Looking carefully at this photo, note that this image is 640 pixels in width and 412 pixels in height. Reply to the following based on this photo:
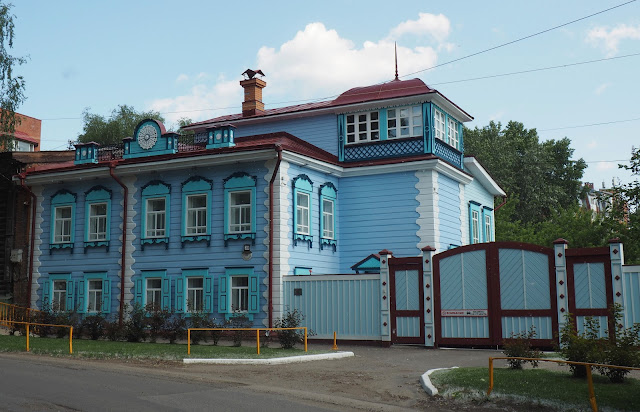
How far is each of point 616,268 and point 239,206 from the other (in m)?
11.6

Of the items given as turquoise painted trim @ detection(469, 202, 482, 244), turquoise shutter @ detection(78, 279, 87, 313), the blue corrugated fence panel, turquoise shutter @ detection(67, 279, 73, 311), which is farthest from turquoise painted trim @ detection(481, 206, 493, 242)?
turquoise shutter @ detection(67, 279, 73, 311)

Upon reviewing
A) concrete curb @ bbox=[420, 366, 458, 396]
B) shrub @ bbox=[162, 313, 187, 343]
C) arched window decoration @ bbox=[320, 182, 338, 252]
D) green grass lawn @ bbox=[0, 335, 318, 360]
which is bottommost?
concrete curb @ bbox=[420, 366, 458, 396]

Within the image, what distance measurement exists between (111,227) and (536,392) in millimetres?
18084

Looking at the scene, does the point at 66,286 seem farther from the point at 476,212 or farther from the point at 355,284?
the point at 476,212

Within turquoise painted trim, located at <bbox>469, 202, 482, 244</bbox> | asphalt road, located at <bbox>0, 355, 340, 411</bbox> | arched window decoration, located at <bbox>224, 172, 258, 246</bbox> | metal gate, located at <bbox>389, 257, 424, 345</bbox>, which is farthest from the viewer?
turquoise painted trim, located at <bbox>469, 202, 482, 244</bbox>

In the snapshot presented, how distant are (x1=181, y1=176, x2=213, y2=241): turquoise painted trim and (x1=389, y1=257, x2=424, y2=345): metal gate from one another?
263 inches

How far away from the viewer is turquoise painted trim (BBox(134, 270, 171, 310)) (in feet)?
75.4

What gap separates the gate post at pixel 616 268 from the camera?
1644cm

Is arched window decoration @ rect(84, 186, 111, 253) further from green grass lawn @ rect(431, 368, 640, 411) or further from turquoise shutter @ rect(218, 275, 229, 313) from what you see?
green grass lawn @ rect(431, 368, 640, 411)

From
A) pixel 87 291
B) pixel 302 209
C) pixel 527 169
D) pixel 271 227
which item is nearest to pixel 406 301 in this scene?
pixel 271 227

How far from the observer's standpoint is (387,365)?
15.1 meters

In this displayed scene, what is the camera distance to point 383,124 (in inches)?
987

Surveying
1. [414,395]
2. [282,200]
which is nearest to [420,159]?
[282,200]

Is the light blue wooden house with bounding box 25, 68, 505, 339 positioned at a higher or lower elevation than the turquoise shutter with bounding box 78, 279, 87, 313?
higher
